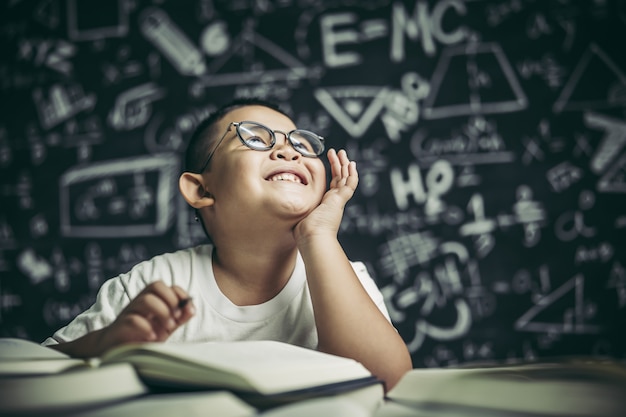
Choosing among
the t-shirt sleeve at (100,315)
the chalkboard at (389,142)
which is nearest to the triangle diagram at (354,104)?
the chalkboard at (389,142)

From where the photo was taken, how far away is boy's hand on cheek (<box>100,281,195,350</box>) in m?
0.62

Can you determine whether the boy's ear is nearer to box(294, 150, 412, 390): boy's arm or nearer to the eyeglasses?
the eyeglasses

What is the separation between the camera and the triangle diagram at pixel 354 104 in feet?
6.99

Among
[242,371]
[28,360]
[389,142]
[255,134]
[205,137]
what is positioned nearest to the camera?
[242,371]

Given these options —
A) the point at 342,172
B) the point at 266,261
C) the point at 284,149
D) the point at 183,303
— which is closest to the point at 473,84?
the point at 342,172

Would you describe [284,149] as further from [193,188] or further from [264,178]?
[193,188]

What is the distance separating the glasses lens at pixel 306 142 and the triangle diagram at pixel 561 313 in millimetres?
1286

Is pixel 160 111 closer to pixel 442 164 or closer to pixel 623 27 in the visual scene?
pixel 442 164

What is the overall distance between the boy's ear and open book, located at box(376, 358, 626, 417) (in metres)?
0.73

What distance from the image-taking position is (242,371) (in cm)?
46

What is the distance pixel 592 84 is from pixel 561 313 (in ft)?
3.01

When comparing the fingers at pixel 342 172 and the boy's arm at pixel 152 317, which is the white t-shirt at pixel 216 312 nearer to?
the fingers at pixel 342 172

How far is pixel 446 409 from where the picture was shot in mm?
463

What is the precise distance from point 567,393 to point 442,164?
166 centimetres
